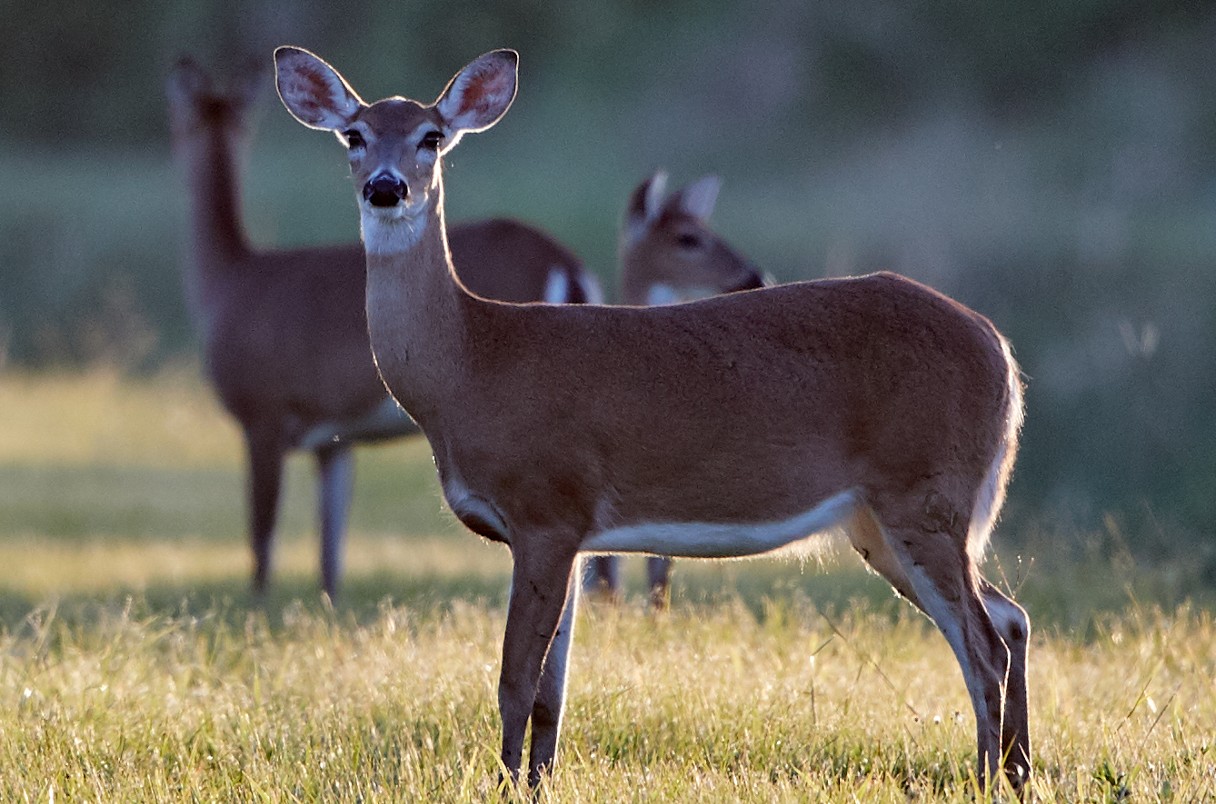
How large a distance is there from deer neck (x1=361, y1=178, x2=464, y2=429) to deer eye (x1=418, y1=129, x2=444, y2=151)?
179 mm

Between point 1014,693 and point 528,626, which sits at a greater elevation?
point 528,626

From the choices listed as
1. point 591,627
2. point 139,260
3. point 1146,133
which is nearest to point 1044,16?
point 1146,133

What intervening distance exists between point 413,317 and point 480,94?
0.80 meters

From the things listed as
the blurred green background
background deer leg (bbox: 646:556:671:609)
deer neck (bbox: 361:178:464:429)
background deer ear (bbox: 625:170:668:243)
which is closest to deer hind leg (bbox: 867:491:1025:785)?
deer neck (bbox: 361:178:464:429)

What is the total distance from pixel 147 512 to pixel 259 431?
412cm

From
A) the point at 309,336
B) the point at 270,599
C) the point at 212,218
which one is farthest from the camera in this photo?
the point at 212,218

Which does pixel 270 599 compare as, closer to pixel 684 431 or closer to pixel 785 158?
pixel 684 431

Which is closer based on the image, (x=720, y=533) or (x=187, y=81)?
(x=720, y=533)

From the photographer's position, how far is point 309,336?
9.80m

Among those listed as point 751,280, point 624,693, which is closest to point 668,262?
point 751,280

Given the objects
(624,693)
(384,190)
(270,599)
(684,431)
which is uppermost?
(384,190)

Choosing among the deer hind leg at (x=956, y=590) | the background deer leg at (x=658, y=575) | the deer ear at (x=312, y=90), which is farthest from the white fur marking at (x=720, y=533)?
the background deer leg at (x=658, y=575)

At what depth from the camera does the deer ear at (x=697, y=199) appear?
9.74m

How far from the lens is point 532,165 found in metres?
31.8
